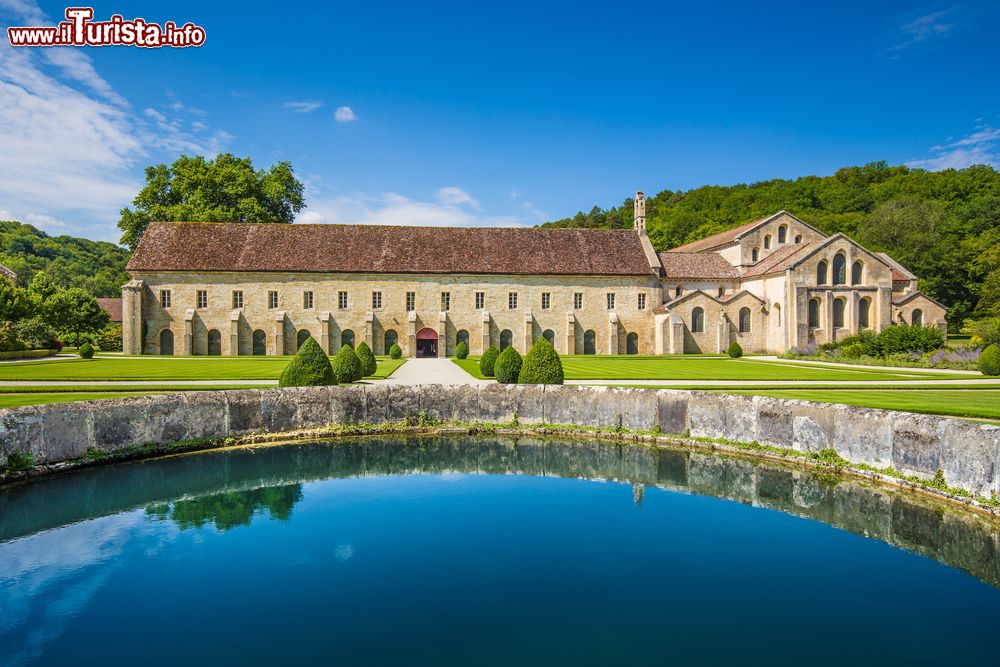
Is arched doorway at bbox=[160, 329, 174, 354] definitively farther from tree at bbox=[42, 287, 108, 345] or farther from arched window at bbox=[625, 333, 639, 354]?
arched window at bbox=[625, 333, 639, 354]

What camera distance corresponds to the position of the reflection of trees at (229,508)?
9727mm

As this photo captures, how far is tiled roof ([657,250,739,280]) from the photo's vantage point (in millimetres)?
47844

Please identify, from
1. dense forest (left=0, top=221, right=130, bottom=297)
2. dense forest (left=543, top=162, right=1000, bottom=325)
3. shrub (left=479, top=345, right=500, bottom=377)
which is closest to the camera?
shrub (left=479, top=345, right=500, bottom=377)

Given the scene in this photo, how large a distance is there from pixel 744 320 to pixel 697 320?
397 centimetres

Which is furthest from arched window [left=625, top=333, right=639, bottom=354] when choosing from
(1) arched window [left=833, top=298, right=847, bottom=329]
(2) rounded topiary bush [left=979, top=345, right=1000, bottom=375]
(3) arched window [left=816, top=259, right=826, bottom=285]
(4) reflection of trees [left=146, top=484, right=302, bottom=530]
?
(4) reflection of trees [left=146, top=484, right=302, bottom=530]

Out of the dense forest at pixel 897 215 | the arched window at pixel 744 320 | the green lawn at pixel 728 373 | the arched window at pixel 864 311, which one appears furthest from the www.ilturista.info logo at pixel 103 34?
the dense forest at pixel 897 215

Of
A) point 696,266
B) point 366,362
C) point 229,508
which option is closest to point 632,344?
point 696,266

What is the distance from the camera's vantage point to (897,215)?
62500 mm

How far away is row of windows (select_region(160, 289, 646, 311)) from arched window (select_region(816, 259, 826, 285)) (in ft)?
39.7

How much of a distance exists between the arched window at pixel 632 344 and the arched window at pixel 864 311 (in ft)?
51.5

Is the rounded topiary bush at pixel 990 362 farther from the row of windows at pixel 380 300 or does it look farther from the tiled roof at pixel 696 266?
the tiled roof at pixel 696 266

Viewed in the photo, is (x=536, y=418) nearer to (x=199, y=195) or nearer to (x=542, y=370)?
(x=542, y=370)

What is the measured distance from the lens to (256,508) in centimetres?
1040

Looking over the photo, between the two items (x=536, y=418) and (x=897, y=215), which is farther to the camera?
(x=897, y=215)
